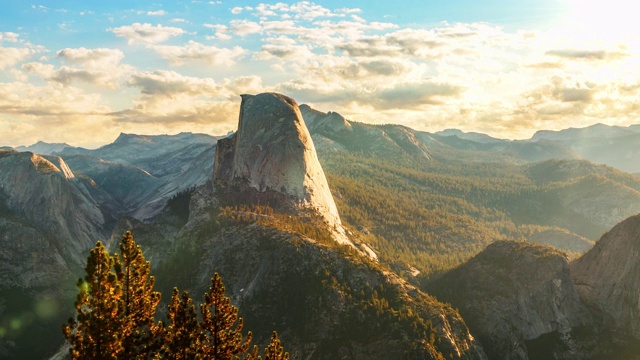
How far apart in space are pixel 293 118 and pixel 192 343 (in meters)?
132

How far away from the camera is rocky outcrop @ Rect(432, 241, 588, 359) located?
96.1 m

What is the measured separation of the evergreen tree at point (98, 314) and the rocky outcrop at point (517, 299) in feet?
285

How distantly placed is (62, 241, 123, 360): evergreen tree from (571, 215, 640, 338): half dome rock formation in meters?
110

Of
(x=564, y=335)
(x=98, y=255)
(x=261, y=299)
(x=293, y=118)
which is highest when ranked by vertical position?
(x=293, y=118)

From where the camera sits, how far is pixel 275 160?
144 metres

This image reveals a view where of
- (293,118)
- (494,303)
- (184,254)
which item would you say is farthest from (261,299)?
(293,118)

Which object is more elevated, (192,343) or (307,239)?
(192,343)

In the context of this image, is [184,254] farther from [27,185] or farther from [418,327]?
[27,185]

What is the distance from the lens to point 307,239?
324 feet

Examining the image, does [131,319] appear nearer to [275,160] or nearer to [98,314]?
[98,314]

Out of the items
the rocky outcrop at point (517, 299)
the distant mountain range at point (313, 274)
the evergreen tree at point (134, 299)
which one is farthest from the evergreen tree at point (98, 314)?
the rocky outcrop at point (517, 299)

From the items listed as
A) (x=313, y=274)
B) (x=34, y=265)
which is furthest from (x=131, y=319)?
(x=34, y=265)

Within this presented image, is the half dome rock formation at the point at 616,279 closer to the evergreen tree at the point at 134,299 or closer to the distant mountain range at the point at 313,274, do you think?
the distant mountain range at the point at 313,274

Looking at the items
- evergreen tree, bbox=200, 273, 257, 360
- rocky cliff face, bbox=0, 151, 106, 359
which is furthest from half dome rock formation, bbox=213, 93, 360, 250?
evergreen tree, bbox=200, 273, 257, 360
